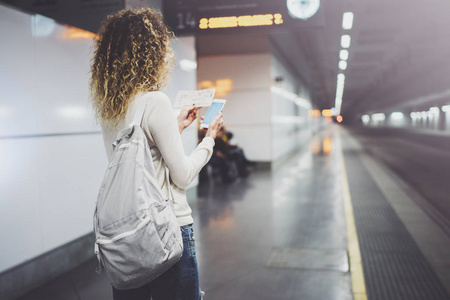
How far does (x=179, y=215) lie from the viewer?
1418 millimetres

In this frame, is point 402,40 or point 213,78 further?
point 402,40

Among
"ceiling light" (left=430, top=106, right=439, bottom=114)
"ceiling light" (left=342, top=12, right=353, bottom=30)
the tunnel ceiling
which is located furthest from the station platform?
"ceiling light" (left=430, top=106, right=439, bottom=114)

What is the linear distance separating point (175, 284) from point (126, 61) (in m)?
0.84

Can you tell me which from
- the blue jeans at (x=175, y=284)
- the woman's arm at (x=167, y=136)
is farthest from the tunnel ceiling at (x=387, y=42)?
the blue jeans at (x=175, y=284)

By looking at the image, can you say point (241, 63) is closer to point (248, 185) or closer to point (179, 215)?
point (248, 185)

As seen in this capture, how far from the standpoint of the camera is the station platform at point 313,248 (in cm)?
318

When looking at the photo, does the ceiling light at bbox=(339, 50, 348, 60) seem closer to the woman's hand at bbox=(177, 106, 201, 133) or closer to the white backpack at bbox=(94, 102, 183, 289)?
the woman's hand at bbox=(177, 106, 201, 133)

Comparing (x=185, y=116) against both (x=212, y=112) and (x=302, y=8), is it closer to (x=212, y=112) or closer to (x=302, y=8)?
(x=212, y=112)

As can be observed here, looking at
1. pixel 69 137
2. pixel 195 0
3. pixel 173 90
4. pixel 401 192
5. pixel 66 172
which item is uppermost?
pixel 195 0

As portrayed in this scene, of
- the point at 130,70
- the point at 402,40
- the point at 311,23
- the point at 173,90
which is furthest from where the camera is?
the point at 402,40

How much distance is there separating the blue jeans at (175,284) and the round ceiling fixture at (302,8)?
13.9 ft

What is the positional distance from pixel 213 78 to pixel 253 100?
1.42m

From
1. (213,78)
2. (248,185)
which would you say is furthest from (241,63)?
(248,185)

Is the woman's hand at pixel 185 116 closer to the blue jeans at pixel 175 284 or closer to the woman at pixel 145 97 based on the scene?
the woman at pixel 145 97
